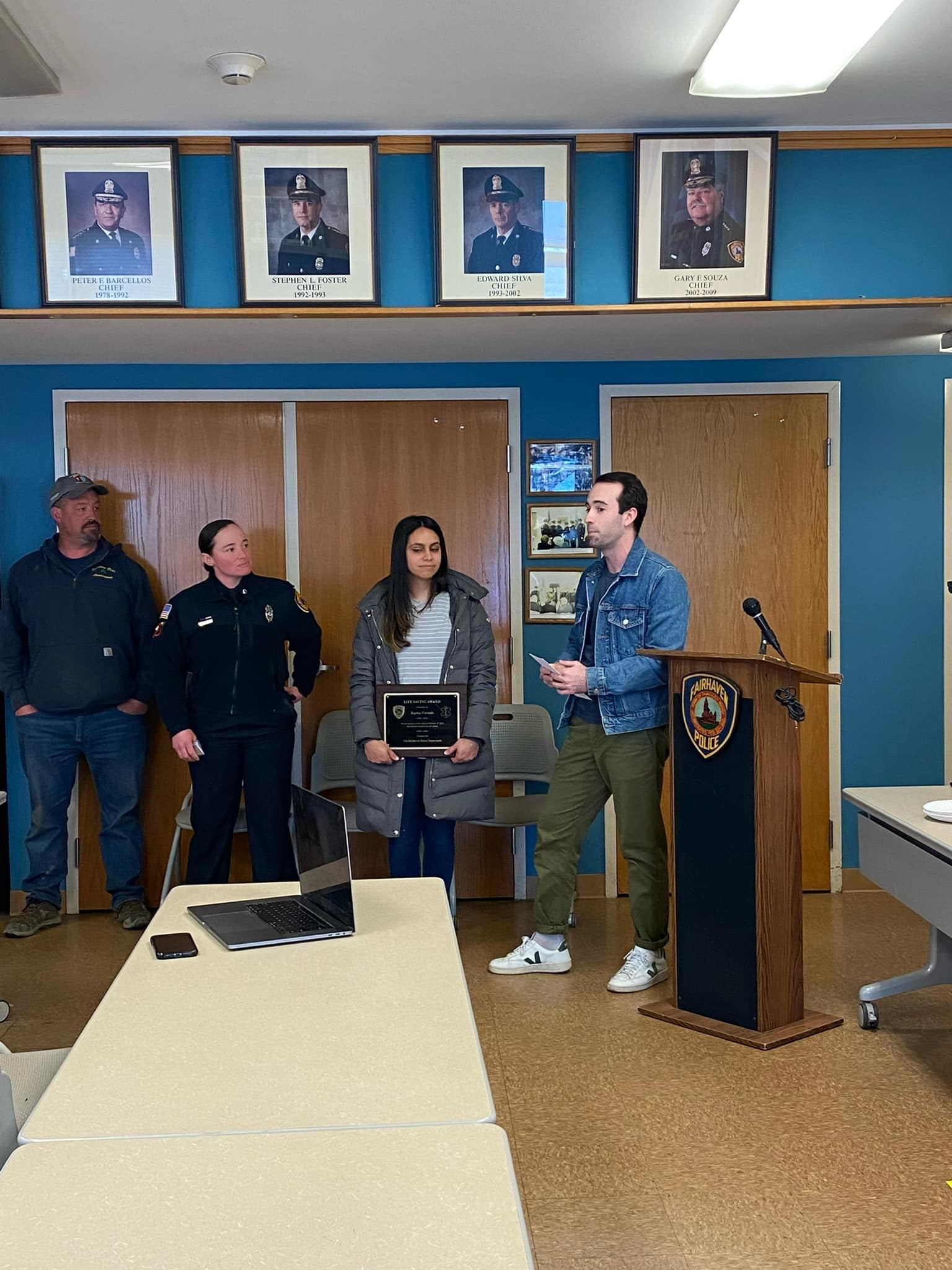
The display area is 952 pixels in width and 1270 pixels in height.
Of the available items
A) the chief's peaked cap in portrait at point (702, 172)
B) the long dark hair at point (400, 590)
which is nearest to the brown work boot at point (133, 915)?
the long dark hair at point (400, 590)

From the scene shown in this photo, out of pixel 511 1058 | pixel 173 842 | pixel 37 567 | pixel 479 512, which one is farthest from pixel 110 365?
pixel 511 1058

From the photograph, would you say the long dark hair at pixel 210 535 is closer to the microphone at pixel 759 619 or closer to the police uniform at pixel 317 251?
the police uniform at pixel 317 251

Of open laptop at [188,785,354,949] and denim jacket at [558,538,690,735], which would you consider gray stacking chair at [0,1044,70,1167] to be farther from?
denim jacket at [558,538,690,735]

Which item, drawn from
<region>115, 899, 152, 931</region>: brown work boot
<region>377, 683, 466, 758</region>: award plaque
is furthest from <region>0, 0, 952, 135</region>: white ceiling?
<region>115, 899, 152, 931</region>: brown work boot

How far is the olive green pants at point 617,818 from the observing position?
4160mm

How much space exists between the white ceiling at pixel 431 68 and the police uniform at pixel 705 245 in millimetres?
355

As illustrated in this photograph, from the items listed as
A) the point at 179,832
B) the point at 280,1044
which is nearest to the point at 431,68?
the point at 280,1044

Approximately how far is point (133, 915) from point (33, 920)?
0.43 metres

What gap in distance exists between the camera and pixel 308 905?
254 cm

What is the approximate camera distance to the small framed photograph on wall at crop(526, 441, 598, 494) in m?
5.47

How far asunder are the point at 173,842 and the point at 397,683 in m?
1.33

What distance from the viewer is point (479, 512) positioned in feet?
18.0

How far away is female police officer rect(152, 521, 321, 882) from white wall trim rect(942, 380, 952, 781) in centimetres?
304

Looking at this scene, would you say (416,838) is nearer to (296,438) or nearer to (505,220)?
(296,438)
